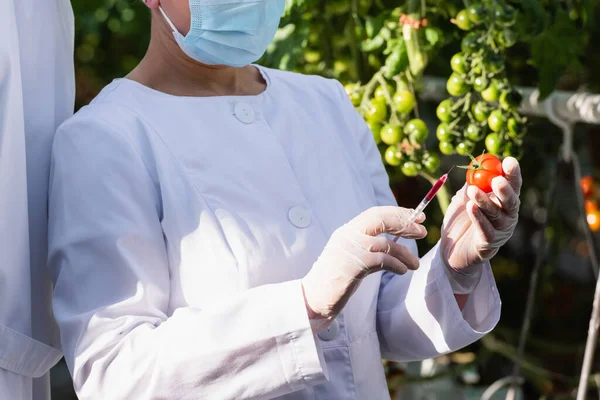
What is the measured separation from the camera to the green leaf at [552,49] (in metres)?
1.79

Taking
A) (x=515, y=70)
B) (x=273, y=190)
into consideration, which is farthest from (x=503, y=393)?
(x=273, y=190)

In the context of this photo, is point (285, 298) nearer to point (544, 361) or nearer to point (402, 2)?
point (402, 2)

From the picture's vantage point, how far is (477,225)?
119 centimetres

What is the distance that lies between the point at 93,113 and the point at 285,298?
39 centimetres

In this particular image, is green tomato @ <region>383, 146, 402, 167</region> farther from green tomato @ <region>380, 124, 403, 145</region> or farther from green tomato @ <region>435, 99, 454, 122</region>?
green tomato @ <region>435, 99, 454, 122</region>

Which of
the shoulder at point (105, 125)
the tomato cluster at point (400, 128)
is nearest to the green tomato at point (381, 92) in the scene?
the tomato cluster at point (400, 128)

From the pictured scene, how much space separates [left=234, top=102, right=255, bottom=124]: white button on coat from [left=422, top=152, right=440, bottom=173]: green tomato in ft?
1.77

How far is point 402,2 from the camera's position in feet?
6.19

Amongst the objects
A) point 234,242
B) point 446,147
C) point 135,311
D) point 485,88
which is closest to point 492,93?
point 485,88

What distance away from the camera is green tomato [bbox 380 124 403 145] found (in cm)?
178

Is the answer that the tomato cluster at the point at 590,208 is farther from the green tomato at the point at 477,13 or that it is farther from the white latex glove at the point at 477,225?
the white latex glove at the point at 477,225

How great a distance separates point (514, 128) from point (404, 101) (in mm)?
228

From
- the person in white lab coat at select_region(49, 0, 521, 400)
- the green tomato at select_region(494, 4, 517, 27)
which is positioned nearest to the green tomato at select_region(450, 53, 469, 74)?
the green tomato at select_region(494, 4, 517, 27)

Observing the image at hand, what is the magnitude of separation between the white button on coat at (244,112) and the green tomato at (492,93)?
1.85 feet
